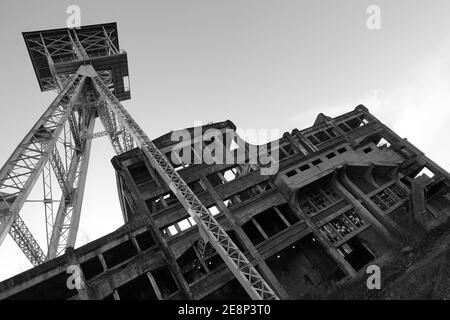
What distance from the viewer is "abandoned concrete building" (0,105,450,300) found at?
1669 cm

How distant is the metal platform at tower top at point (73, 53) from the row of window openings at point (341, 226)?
2438 centimetres

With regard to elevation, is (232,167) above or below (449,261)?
above

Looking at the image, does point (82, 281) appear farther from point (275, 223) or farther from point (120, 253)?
point (275, 223)

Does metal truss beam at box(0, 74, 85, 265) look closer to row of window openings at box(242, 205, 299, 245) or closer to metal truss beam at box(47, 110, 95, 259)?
metal truss beam at box(47, 110, 95, 259)

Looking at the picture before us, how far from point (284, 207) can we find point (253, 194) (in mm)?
2665

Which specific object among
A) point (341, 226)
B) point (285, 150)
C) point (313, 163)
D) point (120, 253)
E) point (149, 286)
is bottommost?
point (341, 226)

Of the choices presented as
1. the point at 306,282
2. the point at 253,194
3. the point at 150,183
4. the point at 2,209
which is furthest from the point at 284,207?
the point at 2,209

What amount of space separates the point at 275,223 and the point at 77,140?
63.3 feet

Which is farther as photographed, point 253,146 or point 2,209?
point 253,146

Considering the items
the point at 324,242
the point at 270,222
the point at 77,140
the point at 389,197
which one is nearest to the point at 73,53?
the point at 77,140

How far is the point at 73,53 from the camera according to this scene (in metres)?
29.0
